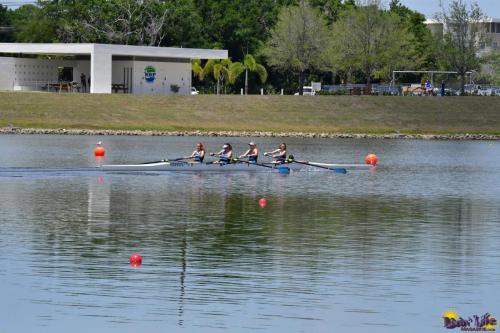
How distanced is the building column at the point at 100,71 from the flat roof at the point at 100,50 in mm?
298

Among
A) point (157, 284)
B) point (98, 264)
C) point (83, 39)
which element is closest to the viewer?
point (157, 284)

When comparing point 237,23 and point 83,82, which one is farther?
point 237,23

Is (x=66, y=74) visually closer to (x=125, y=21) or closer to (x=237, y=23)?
(x=125, y=21)

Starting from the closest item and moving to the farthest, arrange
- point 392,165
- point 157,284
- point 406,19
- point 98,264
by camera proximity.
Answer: point 157,284, point 98,264, point 392,165, point 406,19

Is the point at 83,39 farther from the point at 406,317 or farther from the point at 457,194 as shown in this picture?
the point at 406,317

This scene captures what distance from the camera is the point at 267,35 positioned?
136 metres

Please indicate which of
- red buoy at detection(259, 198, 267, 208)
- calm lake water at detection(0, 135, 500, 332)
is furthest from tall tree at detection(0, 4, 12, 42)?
red buoy at detection(259, 198, 267, 208)

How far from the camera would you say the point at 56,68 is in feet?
367

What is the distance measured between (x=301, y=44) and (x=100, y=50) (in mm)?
27180

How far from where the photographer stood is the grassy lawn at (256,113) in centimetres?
9456

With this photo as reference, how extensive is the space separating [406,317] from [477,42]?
4245 inches

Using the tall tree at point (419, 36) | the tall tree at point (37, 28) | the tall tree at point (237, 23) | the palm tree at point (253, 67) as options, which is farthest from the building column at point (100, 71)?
the tall tree at point (419, 36)

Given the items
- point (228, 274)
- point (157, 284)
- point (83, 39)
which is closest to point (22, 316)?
point (157, 284)

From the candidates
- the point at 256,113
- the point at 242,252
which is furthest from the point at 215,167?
the point at 256,113
